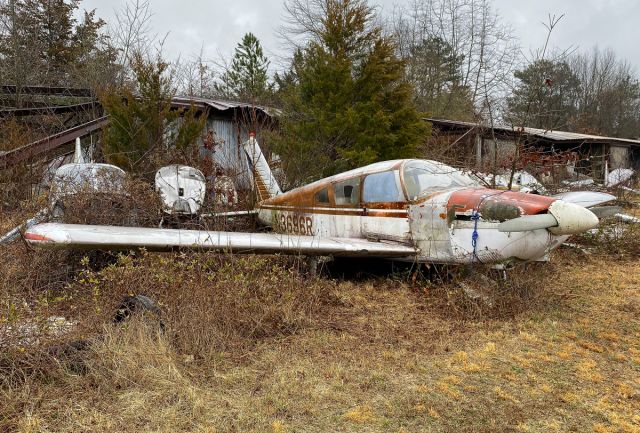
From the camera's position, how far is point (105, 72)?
54.0 ft

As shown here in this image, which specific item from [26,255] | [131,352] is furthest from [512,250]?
[26,255]

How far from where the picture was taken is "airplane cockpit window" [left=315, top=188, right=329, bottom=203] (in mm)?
6883

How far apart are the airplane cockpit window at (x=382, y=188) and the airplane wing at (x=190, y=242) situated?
61 centimetres

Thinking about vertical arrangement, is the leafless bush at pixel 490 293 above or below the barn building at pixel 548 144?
below

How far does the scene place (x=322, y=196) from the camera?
6.95 m

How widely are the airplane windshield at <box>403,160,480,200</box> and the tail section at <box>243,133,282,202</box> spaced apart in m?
3.37

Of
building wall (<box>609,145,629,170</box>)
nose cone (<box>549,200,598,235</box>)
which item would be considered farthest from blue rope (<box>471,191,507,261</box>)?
building wall (<box>609,145,629,170</box>)

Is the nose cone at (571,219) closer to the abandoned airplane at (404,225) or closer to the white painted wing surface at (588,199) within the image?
the abandoned airplane at (404,225)

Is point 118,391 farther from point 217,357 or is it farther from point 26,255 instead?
point 26,255

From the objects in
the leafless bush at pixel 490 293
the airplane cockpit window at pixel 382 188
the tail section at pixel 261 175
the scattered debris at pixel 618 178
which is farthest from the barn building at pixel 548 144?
the leafless bush at pixel 490 293

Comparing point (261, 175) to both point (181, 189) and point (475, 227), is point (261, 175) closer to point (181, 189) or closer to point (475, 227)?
point (181, 189)

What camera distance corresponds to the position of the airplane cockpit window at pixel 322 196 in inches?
271

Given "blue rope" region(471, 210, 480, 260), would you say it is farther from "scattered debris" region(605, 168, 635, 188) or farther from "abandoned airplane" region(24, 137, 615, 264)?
"scattered debris" region(605, 168, 635, 188)

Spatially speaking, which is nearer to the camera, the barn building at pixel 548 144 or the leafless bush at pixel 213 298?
the leafless bush at pixel 213 298
